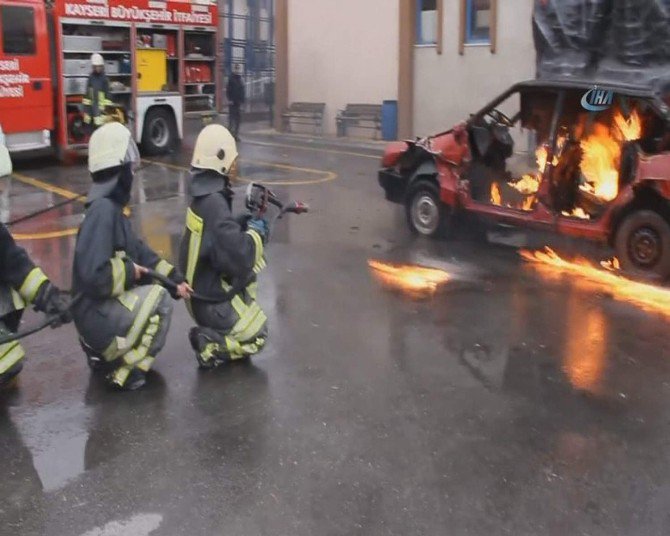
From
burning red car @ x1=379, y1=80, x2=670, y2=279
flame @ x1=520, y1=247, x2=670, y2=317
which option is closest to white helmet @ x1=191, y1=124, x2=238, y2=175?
flame @ x1=520, y1=247, x2=670, y2=317

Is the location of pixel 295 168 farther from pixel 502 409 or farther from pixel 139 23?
pixel 502 409

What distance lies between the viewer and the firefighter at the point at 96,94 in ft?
48.5

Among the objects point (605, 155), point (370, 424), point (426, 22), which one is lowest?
point (370, 424)

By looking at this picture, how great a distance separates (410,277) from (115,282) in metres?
3.52

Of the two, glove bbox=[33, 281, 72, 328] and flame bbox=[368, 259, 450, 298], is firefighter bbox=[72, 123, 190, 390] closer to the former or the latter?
glove bbox=[33, 281, 72, 328]

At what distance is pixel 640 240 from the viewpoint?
24.4ft

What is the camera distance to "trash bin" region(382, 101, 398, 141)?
19.8 meters

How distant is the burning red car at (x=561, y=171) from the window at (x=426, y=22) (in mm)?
10109

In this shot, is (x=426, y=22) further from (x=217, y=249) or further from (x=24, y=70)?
(x=217, y=249)

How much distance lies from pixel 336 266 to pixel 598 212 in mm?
2492

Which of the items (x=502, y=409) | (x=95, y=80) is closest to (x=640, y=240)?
(x=502, y=409)

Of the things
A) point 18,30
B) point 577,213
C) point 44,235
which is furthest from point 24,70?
point 577,213

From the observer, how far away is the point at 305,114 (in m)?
22.6

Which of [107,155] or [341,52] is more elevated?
[341,52]
